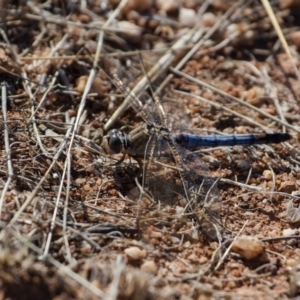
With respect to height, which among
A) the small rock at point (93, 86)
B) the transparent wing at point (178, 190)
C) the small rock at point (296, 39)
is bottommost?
the transparent wing at point (178, 190)

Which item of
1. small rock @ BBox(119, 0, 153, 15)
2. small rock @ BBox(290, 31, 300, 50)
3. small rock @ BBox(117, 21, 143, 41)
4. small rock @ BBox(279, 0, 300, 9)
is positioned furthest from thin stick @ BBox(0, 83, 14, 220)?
small rock @ BBox(279, 0, 300, 9)

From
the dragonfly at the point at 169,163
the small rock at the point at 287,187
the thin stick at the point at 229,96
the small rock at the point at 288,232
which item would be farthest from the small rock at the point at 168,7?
Answer: the small rock at the point at 288,232

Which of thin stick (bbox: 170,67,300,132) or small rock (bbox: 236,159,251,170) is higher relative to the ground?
thin stick (bbox: 170,67,300,132)

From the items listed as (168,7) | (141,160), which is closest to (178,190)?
(141,160)

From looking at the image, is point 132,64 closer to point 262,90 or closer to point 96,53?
point 96,53

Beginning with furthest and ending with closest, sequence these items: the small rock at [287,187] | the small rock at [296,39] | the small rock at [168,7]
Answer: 1. the small rock at [168,7]
2. the small rock at [296,39]
3. the small rock at [287,187]

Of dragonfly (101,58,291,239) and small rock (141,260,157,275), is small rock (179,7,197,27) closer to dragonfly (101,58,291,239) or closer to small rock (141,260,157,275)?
dragonfly (101,58,291,239)

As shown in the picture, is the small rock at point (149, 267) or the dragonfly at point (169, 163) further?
the dragonfly at point (169, 163)

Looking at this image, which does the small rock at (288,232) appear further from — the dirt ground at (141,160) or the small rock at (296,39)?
the small rock at (296,39)
